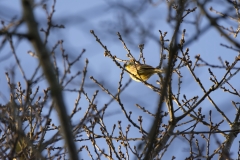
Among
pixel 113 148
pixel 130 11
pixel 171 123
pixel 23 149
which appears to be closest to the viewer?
pixel 130 11

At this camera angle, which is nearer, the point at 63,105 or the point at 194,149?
the point at 63,105

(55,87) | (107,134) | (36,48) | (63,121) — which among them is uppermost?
(107,134)

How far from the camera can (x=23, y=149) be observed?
3902 millimetres

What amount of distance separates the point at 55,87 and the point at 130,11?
1203mm

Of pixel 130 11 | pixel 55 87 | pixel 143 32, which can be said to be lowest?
pixel 55 87

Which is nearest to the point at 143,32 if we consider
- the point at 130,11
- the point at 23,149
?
the point at 130,11

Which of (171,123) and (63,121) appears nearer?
(63,121)

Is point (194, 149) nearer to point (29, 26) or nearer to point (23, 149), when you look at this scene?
point (23, 149)

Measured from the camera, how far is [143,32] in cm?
276

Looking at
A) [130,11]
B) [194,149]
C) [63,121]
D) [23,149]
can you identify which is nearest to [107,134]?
[194,149]

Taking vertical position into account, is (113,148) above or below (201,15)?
above

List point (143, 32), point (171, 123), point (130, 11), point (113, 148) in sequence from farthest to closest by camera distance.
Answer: point (113, 148) < point (171, 123) < point (130, 11) < point (143, 32)

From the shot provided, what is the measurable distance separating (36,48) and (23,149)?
6.74 ft

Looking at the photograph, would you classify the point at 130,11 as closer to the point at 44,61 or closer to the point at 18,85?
the point at 44,61
